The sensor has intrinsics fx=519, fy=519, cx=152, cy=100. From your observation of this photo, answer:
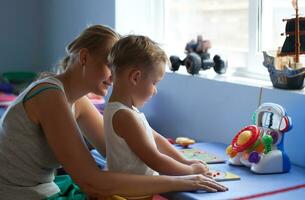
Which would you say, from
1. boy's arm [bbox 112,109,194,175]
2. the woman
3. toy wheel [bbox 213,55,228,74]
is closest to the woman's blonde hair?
the woman

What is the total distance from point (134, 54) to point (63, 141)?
0.95 ft

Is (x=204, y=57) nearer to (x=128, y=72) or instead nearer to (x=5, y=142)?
(x=128, y=72)

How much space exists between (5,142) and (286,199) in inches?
30.4

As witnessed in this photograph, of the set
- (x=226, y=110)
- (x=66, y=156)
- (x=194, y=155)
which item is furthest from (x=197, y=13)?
(x=66, y=156)

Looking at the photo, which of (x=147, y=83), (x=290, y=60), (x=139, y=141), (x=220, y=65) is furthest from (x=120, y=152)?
(x=220, y=65)

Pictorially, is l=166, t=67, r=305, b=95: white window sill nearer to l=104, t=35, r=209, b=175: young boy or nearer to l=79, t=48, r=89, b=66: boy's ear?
l=104, t=35, r=209, b=175: young boy

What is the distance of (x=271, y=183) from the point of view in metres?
1.37

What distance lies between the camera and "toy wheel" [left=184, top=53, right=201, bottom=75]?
2.01 m

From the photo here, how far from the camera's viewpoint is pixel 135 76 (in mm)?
1353

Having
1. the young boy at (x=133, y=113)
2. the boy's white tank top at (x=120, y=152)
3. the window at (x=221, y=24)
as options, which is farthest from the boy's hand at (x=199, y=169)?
the window at (x=221, y=24)

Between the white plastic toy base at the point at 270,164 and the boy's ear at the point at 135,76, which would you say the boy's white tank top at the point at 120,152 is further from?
the white plastic toy base at the point at 270,164

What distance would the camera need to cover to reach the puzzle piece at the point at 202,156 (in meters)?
1.57

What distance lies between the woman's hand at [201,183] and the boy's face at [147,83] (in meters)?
0.24

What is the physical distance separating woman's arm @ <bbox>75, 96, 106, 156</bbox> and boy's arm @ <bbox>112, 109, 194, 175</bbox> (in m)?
0.32
